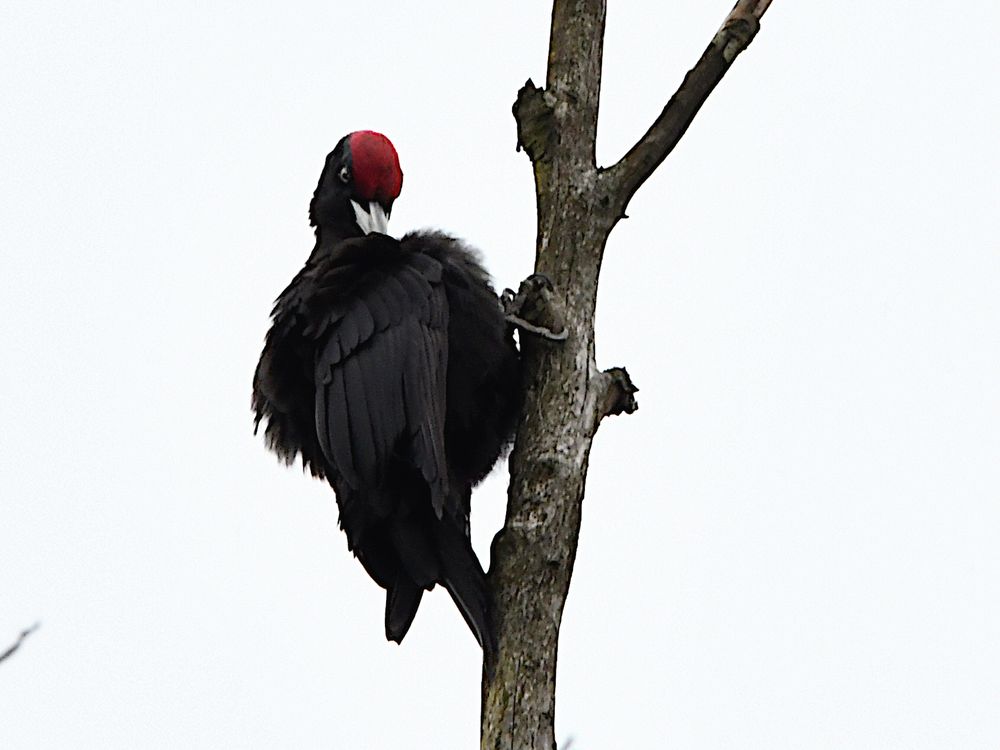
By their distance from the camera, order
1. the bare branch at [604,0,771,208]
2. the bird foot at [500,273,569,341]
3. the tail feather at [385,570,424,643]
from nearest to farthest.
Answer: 1. the bird foot at [500,273,569,341]
2. the bare branch at [604,0,771,208]
3. the tail feather at [385,570,424,643]

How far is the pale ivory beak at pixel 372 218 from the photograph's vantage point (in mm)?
4160

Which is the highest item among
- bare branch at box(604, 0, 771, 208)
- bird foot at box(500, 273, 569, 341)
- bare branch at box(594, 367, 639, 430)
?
bare branch at box(604, 0, 771, 208)

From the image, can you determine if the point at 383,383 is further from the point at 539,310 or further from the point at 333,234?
the point at 333,234

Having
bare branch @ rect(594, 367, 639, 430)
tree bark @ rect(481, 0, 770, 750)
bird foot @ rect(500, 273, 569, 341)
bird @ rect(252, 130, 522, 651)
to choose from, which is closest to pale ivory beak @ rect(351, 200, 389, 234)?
bird @ rect(252, 130, 522, 651)

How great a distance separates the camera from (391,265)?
366 cm

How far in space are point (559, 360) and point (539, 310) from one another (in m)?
0.12

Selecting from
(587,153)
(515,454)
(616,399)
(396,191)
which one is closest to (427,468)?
(515,454)

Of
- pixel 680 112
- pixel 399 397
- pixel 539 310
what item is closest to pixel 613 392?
pixel 539 310

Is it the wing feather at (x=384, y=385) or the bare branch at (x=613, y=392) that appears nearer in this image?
the bare branch at (x=613, y=392)

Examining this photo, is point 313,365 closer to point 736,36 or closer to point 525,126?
point 525,126

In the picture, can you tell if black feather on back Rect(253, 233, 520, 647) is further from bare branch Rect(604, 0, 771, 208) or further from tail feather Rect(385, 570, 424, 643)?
bare branch Rect(604, 0, 771, 208)

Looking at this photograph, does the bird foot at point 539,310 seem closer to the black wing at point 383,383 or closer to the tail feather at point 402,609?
the black wing at point 383,383

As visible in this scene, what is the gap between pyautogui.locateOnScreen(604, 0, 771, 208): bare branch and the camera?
10.8 ft

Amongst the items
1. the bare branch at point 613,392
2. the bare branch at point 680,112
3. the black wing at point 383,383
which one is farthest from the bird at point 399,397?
the bare branch at point 680,112
